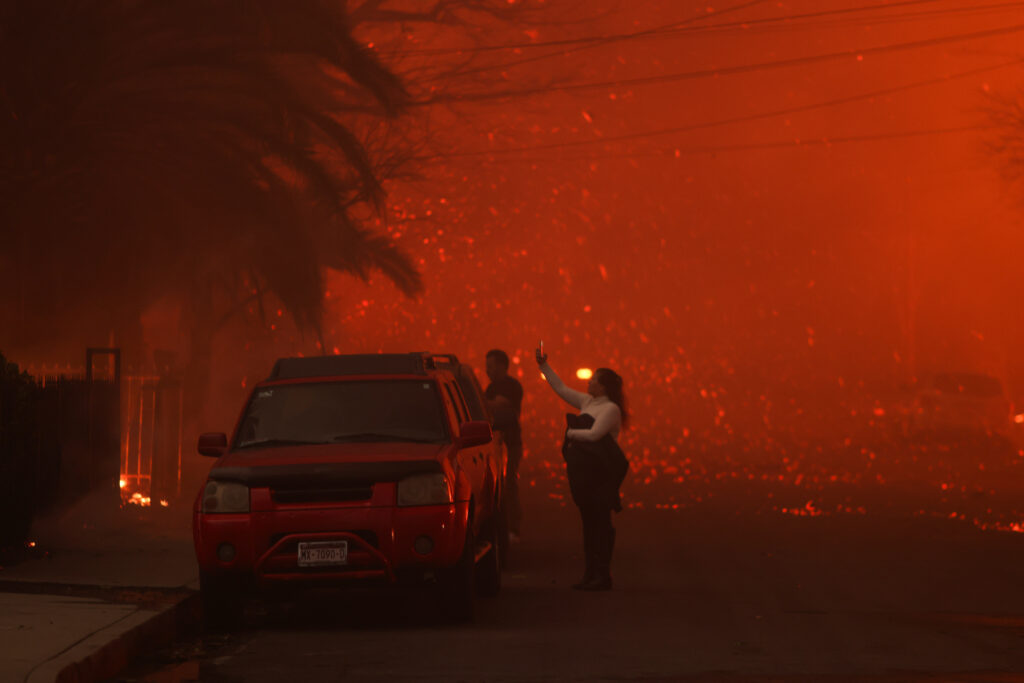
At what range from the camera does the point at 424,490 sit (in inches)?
402

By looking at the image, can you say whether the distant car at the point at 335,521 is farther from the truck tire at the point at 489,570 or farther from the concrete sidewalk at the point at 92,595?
the truck tire at the point at 489,570

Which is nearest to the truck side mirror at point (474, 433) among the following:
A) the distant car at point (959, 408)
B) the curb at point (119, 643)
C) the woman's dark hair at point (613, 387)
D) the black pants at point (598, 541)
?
the black pants at point (598, 541)

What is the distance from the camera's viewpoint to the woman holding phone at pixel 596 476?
40.1 ft

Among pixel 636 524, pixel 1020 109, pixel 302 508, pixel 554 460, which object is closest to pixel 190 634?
pixel 302 508

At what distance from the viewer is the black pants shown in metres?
12.2

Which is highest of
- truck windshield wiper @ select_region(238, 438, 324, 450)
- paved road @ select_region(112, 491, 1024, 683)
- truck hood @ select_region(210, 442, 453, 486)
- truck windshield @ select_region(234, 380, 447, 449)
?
truck windshield @ select_region(234, 380, 447, 449)

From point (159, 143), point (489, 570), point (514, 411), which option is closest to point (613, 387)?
point (489, 570)

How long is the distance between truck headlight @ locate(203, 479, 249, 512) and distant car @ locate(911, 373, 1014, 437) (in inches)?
975

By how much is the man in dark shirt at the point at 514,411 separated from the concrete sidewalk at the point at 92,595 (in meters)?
3.08

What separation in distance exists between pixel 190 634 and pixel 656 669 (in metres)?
3.30

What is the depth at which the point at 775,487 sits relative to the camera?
2238 centimetres

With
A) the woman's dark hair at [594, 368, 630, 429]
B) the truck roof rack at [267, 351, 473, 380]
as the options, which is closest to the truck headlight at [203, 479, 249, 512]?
the truck roof rack at [267, 351, 473, 380]

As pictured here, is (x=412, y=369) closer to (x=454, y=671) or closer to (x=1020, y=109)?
(x=454, y=671)

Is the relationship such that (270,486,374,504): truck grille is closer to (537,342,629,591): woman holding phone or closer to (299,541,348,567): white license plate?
(299,541,348,567): white license plate
